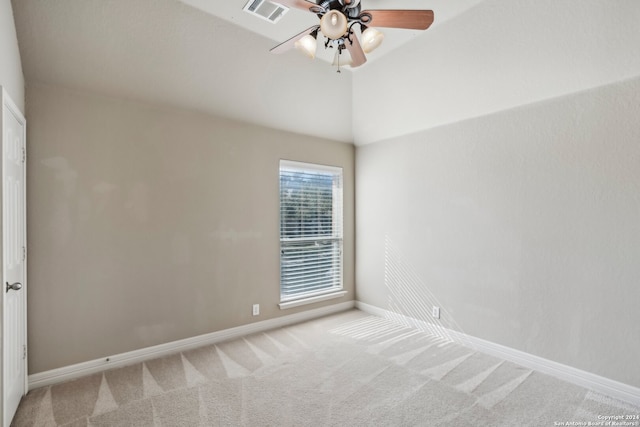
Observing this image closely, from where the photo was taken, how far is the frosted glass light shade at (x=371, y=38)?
2164 mm

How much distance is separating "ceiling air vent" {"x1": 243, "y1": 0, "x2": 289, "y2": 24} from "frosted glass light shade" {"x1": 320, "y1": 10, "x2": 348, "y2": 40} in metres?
0.85

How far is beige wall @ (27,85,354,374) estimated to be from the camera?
265 cm

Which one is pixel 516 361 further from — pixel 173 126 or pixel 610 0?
pixel 173 126

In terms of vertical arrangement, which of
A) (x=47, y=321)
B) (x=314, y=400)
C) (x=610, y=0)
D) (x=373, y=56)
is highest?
(x=373, y=56)

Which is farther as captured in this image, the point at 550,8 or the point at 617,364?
the point at 617,364

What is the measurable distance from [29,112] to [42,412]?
236 centimetres

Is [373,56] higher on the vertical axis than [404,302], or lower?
higher

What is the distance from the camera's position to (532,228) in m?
2.93

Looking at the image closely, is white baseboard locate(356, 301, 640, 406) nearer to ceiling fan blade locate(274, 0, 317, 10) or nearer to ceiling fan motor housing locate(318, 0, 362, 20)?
ceiling fan motor housing locate(318, 0, 362, 20)

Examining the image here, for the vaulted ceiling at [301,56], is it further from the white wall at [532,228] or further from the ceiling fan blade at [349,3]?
the ceiling fan blade at [349,3]

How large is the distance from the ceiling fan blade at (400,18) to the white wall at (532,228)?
5.27ft

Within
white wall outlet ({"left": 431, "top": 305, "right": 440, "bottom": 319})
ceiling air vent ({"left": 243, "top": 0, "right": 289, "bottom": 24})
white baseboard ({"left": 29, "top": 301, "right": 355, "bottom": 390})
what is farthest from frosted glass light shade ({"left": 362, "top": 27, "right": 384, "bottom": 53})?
white baseboard ({"left": 29, "top": 301, "right": 355, "bottom": 390})

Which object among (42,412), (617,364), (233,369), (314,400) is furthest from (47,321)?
(617,364)

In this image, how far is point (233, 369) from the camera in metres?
2.90
